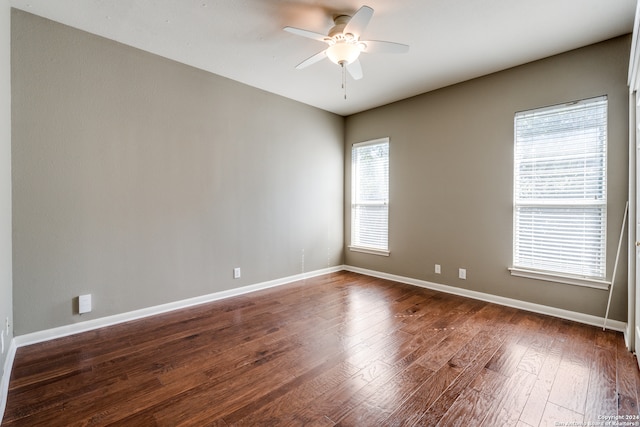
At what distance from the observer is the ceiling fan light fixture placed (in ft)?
8.09

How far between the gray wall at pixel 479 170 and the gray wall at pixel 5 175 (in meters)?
4.12

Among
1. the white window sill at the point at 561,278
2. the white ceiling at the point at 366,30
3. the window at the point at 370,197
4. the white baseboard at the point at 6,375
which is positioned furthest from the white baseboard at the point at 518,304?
the white baseboard at the point at 6,375

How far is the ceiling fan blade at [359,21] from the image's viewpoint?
2.01 meters

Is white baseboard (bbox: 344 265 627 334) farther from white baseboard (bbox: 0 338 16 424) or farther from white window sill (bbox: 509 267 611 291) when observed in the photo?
white baseboard (bbox: 0 338 16 424)

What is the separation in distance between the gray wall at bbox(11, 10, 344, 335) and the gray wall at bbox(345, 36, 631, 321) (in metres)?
1.60

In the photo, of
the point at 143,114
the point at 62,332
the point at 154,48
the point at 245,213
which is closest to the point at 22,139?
the point at 143,114

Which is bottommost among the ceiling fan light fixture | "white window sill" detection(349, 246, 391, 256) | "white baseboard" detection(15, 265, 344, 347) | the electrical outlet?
"white baseboard" detection(15, 265, 344, 347)

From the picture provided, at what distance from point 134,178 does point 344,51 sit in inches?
92.6

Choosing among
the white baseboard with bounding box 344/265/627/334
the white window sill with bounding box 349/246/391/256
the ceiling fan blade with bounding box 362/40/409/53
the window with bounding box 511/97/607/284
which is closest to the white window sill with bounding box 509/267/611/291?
the window with bounding box 511/97/607/284

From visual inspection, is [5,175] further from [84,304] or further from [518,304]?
[518,304]

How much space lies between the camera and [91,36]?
271 centimetres

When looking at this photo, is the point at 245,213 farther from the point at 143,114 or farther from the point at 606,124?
the point at 606,124

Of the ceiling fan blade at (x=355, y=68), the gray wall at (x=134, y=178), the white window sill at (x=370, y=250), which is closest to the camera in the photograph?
the gray wall at (x=134, y=178)

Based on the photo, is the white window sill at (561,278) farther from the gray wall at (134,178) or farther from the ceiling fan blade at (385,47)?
the gray wall at (134,178)
